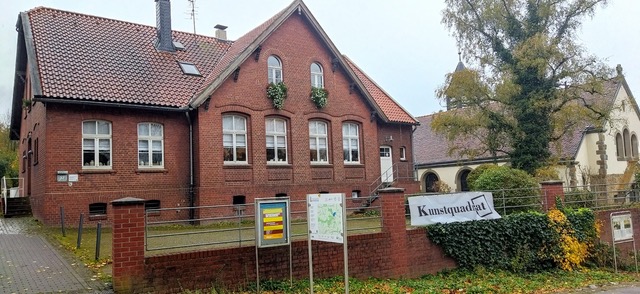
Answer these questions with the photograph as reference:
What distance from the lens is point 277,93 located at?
21125 mm

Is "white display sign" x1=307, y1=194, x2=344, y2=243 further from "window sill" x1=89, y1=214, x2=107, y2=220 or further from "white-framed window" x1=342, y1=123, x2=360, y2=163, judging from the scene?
"white-framed window" x1=342, y1=123, x2=360, y2=163

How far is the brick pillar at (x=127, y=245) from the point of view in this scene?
28.4 ft

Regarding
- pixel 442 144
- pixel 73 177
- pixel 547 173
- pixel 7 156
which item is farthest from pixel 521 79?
pixel 7 156

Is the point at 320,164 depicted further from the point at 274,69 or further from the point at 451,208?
the point at 451,208

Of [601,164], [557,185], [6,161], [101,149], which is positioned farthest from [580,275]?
[6,161]

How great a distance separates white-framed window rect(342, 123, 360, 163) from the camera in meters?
23.8

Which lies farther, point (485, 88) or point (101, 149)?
point (485, 88)

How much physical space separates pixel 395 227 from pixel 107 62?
13.2 meters

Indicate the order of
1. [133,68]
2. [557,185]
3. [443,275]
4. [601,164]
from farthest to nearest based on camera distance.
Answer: [601,164], [133,68], [557,185], [443,275]

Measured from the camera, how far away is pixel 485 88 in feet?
75.6

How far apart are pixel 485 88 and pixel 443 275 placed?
40.4ft

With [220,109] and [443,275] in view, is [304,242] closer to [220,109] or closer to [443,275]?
[443,275]

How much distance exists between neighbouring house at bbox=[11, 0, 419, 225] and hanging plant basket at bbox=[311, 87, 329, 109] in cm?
6

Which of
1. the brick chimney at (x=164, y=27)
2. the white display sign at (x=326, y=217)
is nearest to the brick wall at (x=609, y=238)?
the white display sign at (x=326, y=217)
